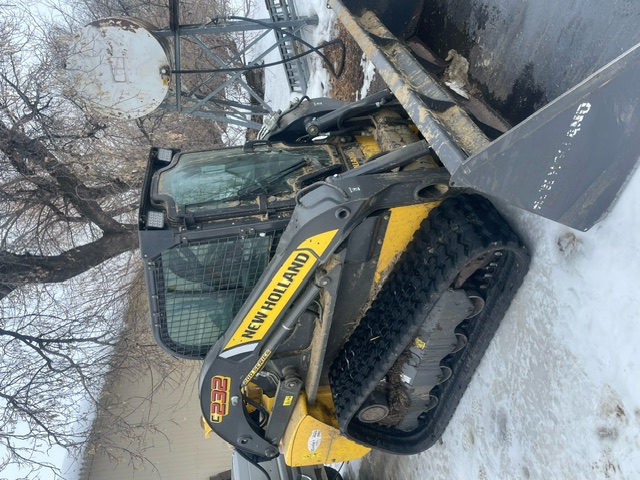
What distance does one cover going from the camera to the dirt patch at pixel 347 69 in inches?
209

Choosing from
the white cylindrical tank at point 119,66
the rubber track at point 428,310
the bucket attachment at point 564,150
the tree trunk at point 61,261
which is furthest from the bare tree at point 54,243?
the bucket attachment at point 564,150

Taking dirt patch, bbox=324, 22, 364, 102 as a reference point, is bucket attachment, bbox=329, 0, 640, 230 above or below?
above


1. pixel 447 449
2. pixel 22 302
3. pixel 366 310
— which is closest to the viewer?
pixel 366 310

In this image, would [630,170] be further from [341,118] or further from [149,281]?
[149,281]

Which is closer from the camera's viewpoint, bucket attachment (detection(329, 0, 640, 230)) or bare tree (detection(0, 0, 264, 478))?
bucket attachment (detection(329, 0, 640, 230))

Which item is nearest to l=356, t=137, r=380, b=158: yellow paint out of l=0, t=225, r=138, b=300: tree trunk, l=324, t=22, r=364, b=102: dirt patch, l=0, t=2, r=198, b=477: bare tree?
l=324, t=22, r=364, b=102: dirt patch

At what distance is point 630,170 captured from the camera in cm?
182

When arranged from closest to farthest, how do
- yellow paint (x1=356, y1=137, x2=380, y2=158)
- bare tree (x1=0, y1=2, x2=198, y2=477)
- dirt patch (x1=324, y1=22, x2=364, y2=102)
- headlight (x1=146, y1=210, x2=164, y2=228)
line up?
1. headlight (x1=146, y1=210, x2=164, y2=228)
2. yellow paint (x1=356, y1=137, x2=380, y2=158)
3. dirt patch (x1=324, y1=22, x2=364, y2=102)
4. bare tree (x1=0, y1=2, x2=198, y2=477)

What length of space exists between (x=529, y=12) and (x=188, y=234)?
198 cm

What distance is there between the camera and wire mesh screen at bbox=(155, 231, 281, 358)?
2529 millimetres

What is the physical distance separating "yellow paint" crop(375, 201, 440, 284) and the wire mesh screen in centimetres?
56

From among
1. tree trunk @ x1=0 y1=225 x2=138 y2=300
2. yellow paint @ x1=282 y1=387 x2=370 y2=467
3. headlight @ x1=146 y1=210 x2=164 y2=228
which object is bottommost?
tree trunk @ x1=0 y1=225 x2=138 y2=300

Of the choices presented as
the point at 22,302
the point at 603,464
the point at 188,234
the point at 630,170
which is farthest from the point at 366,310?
the point at 22,302

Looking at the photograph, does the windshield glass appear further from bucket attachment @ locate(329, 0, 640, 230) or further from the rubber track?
bucket attachment @ locate(329, 0, 640, 230)
